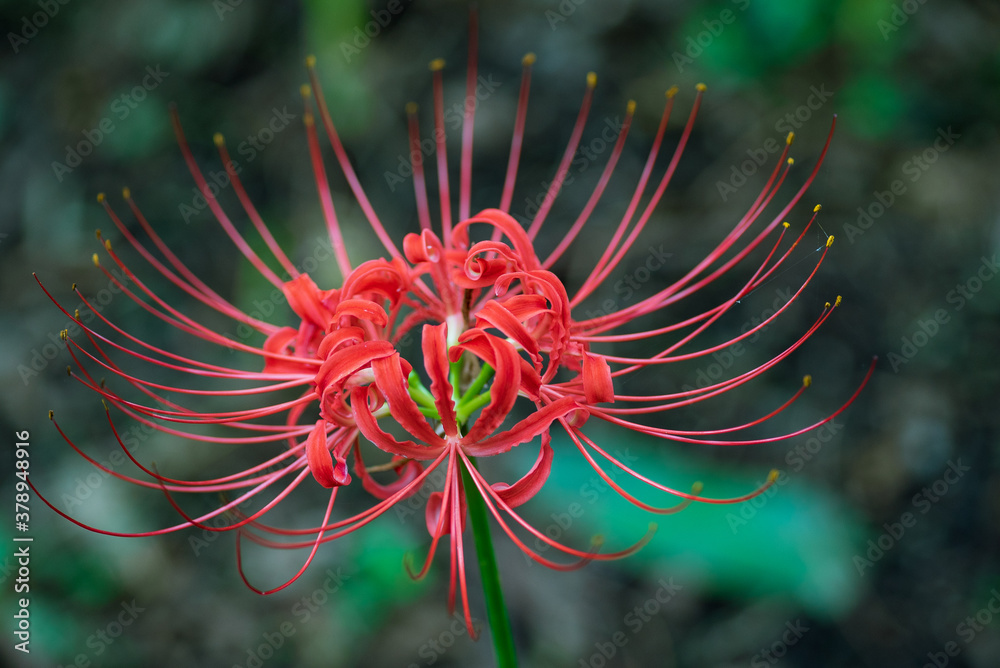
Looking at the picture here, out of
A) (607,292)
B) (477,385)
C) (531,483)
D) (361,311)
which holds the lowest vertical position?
(531,483)

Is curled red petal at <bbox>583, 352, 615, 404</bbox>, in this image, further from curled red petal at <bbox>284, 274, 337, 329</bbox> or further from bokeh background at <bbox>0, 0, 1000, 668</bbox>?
bokeh background at <bbox>0, 0, 1000, 668</bbox>

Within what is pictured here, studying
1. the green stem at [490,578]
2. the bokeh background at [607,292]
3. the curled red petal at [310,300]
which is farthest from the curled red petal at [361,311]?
the bokeh background at [607,292]

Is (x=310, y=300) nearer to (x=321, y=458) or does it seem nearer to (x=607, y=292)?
(x=321, y=458)

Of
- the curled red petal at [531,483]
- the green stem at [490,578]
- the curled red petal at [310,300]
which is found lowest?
the green stem at [490,578]

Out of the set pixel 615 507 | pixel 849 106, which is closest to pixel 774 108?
pixel 849 106

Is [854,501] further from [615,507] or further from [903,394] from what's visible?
[615,507]

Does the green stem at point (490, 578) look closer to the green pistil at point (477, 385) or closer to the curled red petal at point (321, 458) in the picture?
the green pistil at point (477, 385)

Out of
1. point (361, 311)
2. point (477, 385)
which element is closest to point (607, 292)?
point (477, 385)
